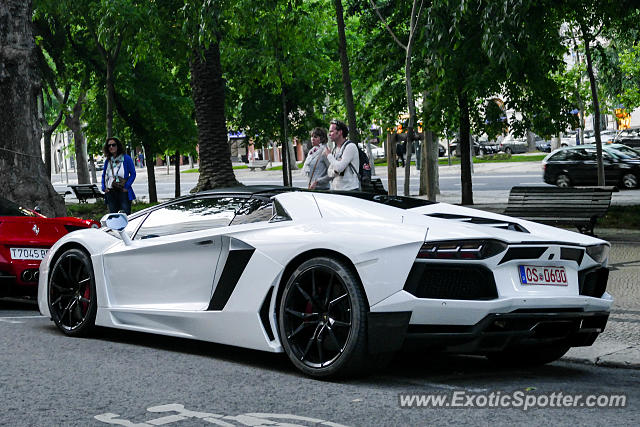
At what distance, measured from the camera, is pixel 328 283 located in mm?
5930

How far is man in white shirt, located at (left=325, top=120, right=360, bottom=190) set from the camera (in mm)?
11406

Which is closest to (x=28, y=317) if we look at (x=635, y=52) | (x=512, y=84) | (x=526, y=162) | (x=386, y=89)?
(x=512, y=84)

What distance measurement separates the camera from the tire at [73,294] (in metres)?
7.74

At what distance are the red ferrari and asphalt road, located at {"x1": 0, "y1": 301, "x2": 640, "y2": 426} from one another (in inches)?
93.3

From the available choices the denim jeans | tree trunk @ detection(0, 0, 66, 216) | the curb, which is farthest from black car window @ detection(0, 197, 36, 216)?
the curb

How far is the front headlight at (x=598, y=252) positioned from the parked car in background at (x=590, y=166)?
27.4m

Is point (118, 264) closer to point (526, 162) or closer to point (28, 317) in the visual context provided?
point (28, 317)

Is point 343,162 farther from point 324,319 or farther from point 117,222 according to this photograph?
point 324,319

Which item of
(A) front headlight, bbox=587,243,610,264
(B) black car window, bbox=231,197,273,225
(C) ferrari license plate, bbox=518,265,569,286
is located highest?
(B) black car window, bbox=231,197,273,225

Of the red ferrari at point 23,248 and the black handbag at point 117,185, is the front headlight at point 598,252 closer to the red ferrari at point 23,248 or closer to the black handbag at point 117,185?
the red ferrari at point 23,248

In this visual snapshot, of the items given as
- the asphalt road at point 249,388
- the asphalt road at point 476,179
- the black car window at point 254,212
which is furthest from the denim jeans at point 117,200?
the asphalt road at point 476,179

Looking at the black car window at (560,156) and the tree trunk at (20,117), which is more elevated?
the tree trunk at (20,117)

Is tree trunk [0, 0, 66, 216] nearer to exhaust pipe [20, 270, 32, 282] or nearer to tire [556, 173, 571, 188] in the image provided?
exhaust pipe [20, 270, 32, 282]

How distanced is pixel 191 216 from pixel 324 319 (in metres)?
1.68
